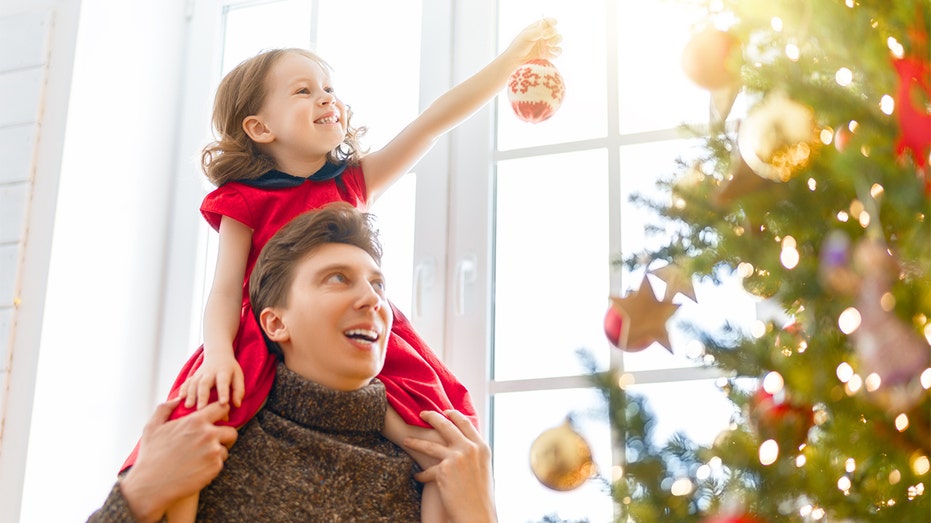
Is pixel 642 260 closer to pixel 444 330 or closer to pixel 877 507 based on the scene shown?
pixel 877 507

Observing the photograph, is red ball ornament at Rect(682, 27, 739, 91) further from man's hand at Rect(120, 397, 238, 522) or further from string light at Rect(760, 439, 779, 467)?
man's hand at Rect(120, 397, 238, 522)

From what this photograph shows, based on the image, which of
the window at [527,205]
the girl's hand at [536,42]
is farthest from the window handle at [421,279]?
the girl's hand at [536,42]

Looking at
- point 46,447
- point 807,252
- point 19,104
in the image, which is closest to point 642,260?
point 807,252

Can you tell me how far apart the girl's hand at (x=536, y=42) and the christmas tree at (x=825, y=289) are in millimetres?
749

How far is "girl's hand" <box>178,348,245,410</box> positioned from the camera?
1.61m

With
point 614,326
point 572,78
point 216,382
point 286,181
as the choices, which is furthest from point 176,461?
point 572,78

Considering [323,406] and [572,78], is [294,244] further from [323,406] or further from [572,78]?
[572,78]

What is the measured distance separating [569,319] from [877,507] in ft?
3.48

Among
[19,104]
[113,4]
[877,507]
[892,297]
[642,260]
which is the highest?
[113,4]

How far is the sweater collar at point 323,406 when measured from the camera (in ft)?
5.28

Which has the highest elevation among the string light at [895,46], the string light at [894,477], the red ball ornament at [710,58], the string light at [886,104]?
the red ball ornament at [710,58]

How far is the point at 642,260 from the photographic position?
1.40 metres

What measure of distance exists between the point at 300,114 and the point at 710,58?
31.5 inches

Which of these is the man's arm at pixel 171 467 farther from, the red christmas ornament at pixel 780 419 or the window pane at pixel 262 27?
the window pane at pixel 262 27
